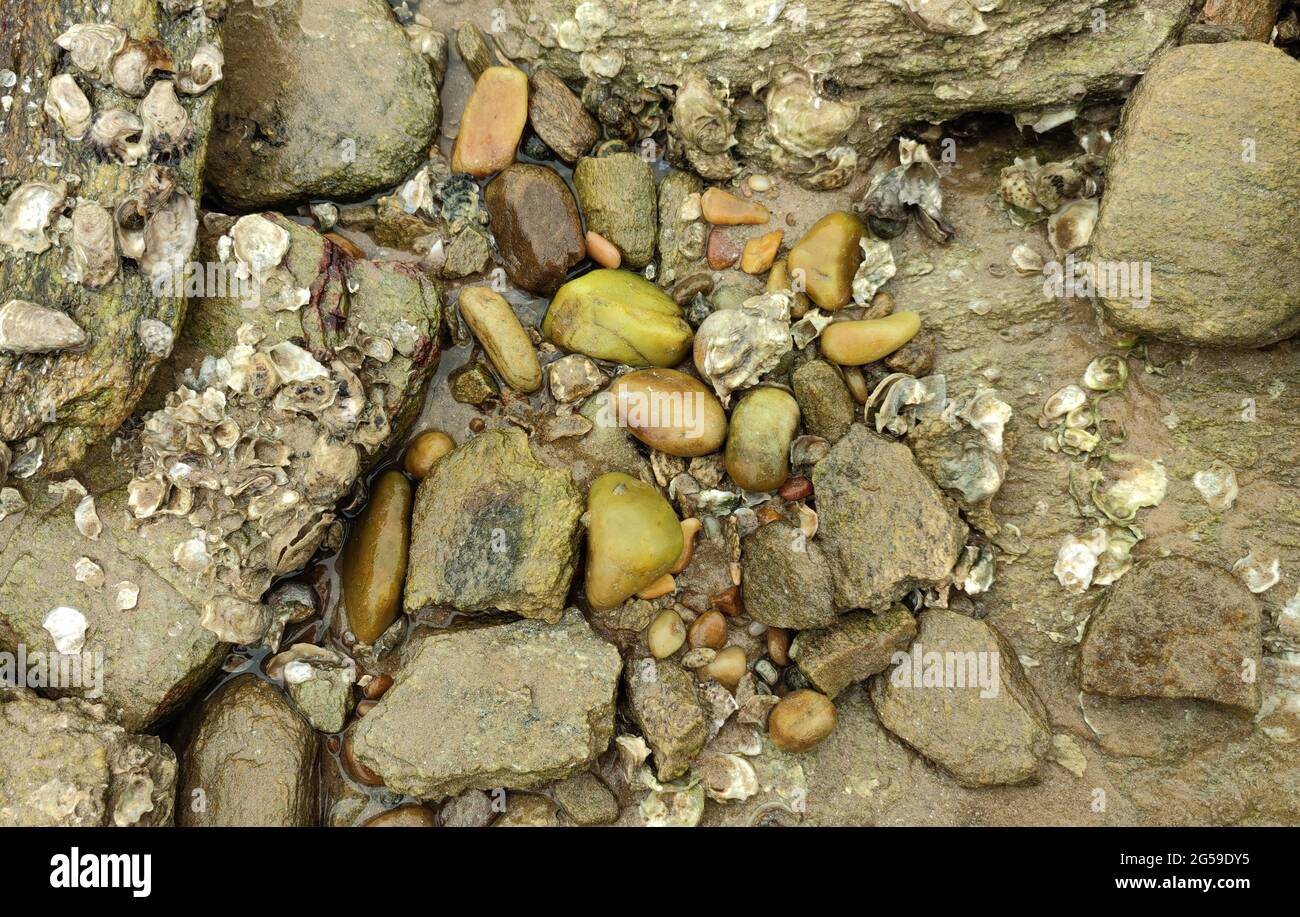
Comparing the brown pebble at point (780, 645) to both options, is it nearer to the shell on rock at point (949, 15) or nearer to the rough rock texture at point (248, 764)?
the rough rock texture at point (248, 764)

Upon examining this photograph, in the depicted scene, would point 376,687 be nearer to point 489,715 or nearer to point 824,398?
point 489,715

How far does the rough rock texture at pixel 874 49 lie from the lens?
3.85 m

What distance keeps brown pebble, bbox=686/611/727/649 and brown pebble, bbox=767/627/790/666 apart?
0.26 meters

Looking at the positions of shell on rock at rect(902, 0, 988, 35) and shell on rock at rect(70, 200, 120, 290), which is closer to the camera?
shell on rock at rect(70, 200, 120, 290)

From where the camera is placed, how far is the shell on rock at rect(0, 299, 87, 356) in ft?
11.2

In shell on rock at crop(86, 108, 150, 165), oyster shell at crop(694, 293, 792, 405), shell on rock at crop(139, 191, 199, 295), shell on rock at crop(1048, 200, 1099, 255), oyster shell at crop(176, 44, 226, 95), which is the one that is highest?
oyster shell at crop(176, 44, 226, 95)

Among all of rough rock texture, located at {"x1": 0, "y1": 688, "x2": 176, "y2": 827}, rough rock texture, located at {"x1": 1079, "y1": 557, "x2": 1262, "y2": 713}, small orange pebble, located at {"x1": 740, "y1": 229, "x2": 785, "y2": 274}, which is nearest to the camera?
rough rock texture, located at {"x1": 0, "y1": 688, "x2": 176, "y2": 827}

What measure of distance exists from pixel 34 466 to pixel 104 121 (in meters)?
1.54

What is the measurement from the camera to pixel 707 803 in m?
4.07

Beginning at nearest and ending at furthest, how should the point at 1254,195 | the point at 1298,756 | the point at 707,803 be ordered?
the point at 1254,195
the point at 1298,756
the point at 707,803

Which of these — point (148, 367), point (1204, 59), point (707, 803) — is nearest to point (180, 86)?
point (148, 367)

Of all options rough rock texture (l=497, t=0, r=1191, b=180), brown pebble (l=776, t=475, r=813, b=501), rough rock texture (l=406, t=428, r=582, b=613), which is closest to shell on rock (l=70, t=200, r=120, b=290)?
rough rock texture (l=406, t=428, r=582, b=613)

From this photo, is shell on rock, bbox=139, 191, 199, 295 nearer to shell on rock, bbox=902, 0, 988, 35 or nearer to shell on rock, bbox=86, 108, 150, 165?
shell on rock, bbox=86, 108, 150, 165

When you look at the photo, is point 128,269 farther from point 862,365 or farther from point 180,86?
point 862,365
